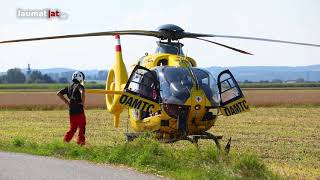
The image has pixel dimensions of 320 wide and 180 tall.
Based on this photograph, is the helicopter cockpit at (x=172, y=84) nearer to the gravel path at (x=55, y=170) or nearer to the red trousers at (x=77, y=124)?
the red trousers at (x=77, y=124)

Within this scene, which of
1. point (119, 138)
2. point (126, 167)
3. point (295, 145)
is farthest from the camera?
point (119, 138)

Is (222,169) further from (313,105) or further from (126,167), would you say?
(313,105)

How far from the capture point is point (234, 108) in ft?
52.4

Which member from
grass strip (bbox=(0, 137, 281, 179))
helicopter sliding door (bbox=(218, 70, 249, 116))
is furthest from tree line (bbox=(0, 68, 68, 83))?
grass strip (bbox=(0, 137, 281, 179))

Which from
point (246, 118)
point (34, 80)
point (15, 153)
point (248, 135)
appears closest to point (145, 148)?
point (15, 153)

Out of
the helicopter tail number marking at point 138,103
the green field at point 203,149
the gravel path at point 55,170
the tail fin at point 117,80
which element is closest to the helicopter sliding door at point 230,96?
the green field at point 203,149

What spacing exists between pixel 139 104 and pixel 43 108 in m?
26.9

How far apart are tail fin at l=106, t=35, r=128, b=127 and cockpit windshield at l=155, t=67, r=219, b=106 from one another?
2844 millimetres

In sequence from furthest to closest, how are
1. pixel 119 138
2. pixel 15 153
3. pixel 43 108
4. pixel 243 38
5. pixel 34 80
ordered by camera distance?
pixel 34 80 < pixel 43 108 < pixel 119 138 < pixel 243 38 < pixel 15 153

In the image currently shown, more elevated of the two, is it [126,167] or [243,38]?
[243,38]

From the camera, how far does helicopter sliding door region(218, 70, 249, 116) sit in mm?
15938

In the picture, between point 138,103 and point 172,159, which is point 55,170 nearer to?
point 172,159

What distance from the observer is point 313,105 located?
4394 cm

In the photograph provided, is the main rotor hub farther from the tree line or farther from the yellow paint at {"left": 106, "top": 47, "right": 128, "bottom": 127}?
the tree line
